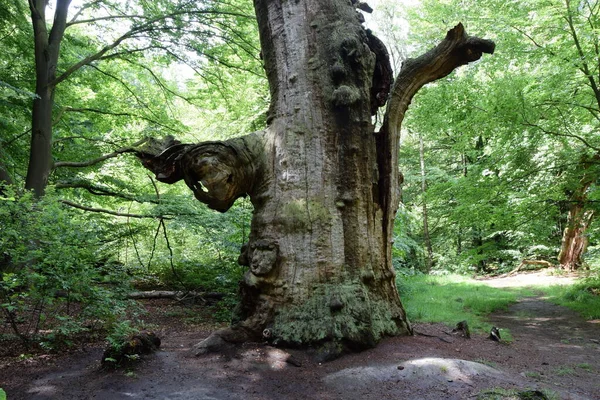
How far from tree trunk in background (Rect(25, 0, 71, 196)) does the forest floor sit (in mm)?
5422

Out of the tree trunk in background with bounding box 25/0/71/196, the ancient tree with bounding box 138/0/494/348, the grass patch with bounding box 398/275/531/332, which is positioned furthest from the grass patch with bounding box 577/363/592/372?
the tree trunk in background with bounding box 25/0/71/196

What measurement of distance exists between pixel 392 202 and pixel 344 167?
2.35ft

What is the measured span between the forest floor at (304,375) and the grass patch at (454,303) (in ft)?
8.45

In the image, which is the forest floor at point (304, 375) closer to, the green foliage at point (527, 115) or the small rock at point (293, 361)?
the small rock at point (293, 361)

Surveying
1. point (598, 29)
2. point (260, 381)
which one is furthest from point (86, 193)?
point (598, 29)

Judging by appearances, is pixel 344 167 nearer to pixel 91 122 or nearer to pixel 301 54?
pixel 301 54

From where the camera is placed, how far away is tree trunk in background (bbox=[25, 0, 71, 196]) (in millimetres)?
7676

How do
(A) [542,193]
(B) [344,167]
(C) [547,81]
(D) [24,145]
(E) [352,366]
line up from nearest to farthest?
1. (E) [352,366]
2. (B) [344,167]
3. (C) [547,81]
4. (A) [542,193]
5. (D) [24,145]

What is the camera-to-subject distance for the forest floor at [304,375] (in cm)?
263

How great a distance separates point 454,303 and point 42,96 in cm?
953

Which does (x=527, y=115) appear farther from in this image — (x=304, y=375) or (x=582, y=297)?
(x=304, y=375)

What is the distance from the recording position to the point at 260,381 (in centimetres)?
287

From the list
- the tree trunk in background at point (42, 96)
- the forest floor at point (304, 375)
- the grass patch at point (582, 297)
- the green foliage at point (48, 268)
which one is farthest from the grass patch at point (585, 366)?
the tree trunk in background at point (42, 96)

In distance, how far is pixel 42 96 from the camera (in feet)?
25.6
